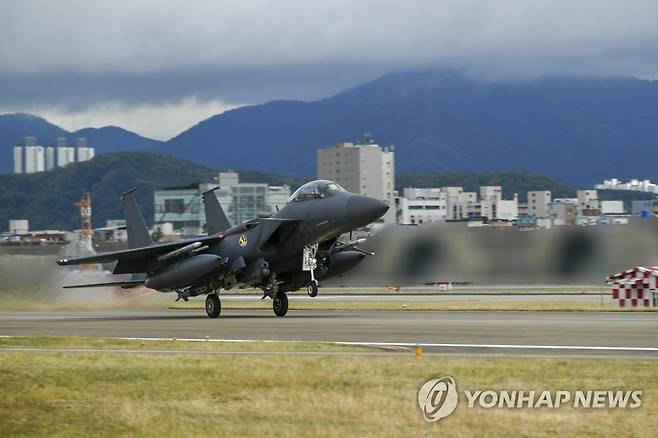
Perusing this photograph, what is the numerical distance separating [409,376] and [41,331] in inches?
569

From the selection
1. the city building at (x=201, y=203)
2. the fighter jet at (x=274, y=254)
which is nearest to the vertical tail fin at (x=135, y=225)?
the fighter jet at (x=274, y=254)

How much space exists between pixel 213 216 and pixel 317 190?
23.6ft

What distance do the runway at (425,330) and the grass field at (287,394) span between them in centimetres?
270

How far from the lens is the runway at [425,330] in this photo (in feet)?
64.5

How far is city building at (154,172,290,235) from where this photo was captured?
15412 cm

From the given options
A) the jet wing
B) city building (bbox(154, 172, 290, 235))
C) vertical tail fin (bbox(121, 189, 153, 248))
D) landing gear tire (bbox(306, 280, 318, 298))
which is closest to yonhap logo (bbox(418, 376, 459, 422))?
landing gear tire (bbox(306, 280, 318, 298))

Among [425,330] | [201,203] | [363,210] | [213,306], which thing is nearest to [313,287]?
[213,306]

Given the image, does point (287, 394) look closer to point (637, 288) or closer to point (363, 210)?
point (363, 210)

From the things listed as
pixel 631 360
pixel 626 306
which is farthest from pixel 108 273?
pixel 631 360

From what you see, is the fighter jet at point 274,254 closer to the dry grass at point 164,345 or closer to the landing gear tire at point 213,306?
the landing gear tire at point 213,306

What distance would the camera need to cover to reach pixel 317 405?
41.7 feet

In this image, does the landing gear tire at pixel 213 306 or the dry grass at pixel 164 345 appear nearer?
the dry grass at pixel 164 345

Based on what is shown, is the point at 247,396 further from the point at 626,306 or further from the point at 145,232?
the point at 626,306

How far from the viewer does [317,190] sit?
30.5 metres
